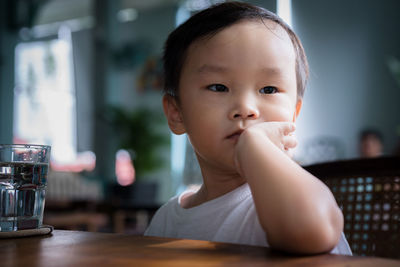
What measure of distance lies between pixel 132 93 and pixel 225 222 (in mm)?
8160

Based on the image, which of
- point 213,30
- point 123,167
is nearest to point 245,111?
point 213,30

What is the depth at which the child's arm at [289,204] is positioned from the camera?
0.45 m

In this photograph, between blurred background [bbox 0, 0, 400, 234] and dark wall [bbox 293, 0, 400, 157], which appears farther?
dark wall [bbox 293, 0, 400, 157]

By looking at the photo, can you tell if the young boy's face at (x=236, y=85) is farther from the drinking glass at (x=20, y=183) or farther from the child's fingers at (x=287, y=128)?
the drinking glass at (x=20, y=183)

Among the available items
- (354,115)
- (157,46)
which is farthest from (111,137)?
(354,115)

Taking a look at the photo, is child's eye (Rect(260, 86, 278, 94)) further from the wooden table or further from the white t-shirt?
the wooden table

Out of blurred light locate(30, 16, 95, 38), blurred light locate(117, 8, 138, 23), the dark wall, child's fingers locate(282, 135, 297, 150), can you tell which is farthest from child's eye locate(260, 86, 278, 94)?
blurred light locate(30, 16, 95, 38)

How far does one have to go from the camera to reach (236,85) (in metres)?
0.68

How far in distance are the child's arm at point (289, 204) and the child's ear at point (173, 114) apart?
33cm

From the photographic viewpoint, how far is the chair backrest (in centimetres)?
81

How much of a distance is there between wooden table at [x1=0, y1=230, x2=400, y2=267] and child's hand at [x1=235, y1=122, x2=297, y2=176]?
0.12m

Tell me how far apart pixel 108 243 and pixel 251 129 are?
0.71 feet

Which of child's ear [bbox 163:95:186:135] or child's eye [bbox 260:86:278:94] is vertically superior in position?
child's eye [bbox 260:86:278:94]

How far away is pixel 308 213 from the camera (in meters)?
0.45
